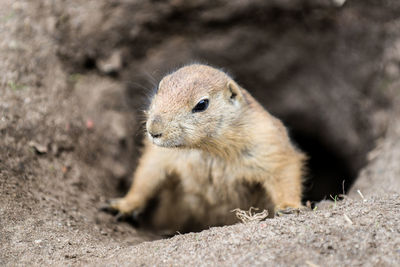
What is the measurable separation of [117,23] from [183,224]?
12.5 feet

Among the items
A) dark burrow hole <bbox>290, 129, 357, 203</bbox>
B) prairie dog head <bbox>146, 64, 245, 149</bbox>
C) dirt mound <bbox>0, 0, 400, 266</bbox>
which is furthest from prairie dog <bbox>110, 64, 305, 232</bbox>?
dark burrow hole <bbox>290, 129, 357, 203</bbox>

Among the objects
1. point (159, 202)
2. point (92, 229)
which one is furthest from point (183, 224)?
point (92, 229)

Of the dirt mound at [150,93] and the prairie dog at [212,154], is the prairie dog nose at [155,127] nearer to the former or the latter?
the prairie dog at [212,154]

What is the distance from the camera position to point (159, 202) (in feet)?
24.1

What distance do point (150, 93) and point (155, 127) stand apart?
1.87 m

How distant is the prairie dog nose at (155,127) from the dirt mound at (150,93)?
1.14m

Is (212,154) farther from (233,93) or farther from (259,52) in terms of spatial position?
(259,52)

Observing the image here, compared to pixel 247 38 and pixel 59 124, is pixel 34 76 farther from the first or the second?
pixel 247 38

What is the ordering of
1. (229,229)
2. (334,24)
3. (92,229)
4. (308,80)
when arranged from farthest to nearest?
(308,80)
(334,24)
(92,229)
(229,229)

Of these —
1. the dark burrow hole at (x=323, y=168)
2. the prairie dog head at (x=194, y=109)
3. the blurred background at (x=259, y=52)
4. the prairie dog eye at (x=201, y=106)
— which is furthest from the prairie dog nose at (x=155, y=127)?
the dark burrow hole at (x=323, y=168)

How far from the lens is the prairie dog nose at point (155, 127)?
4.50m

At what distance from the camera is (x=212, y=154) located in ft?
18.1

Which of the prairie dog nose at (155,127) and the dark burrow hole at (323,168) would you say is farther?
the dark burrow hole at (323,168)

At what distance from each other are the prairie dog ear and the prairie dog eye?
0.47 metres
